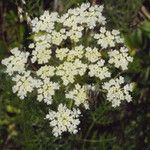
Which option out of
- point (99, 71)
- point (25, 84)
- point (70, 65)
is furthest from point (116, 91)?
point (25, 84)

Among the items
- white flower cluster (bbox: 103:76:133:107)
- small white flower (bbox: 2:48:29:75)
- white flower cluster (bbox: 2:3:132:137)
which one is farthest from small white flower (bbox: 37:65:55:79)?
white flower cluster (bbox: 103:76:133:107)

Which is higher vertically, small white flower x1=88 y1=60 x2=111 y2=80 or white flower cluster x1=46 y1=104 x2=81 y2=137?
small white flower x1=88 y1=60 x2=111 y2=80

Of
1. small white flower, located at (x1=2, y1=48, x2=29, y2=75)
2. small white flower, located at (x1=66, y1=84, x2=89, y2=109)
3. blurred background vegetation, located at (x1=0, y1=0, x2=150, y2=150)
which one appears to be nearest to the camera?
small white flower, located at (x1=66, y1=84, x2=89, y2=109)

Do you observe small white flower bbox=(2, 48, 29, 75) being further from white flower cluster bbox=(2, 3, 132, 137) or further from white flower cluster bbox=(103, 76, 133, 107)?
white flower cluster bbox=(103, 76, 133, 107)

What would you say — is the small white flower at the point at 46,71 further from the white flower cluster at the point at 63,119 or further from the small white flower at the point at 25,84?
the white flower cluster at the point at 63,119

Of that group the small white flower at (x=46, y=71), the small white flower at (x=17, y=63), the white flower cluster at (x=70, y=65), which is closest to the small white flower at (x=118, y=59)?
the white flower cluster at (x=70, y=65)

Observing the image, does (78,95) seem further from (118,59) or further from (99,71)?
(118,59)

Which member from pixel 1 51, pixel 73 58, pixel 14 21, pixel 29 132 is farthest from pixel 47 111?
pixel 14 21

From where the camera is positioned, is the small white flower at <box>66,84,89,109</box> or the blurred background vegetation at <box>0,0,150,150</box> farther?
the blurred background vegetation at <box>0,0,150,150</box>
